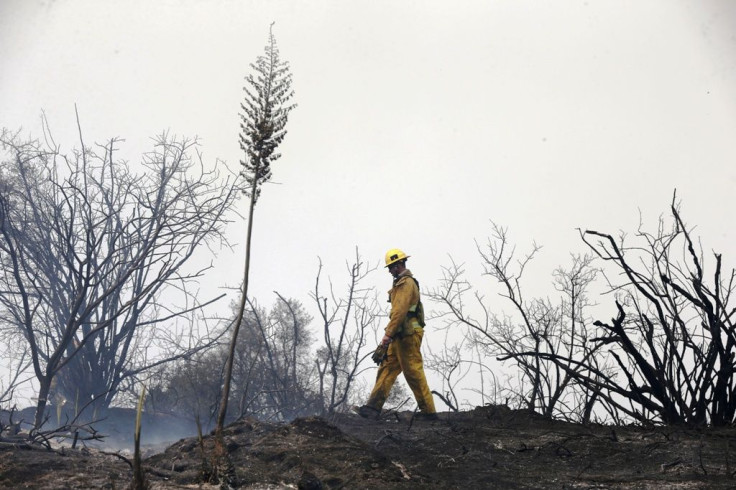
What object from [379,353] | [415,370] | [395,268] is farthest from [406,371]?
[395,268]

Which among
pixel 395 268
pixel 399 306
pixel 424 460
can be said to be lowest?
pixel 424 460

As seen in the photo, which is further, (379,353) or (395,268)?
(395,268)

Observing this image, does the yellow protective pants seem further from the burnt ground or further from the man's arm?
the burnt ground

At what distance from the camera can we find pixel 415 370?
7234mm

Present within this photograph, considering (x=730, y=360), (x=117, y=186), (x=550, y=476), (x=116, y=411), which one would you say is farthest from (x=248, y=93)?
(x=116, y=411)

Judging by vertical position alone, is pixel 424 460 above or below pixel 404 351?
below

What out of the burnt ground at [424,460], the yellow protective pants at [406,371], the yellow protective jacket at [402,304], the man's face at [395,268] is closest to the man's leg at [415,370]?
the yellow protective pants at [406,371]

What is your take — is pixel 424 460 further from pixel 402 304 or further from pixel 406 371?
pixel 402 304

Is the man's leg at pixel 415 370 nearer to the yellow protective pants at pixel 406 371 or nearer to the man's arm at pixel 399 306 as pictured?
the yellow protective pants at pixel 406 371

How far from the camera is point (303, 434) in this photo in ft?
16.7

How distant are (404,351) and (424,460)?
2.49m

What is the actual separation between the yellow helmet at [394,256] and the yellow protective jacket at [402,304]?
0.20 meters

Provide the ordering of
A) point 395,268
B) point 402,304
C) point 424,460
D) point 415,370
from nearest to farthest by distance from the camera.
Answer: point 424,460 < point 415,370 < point 402,304 < point 395,268

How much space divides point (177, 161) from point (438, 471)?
10387 millimetres
